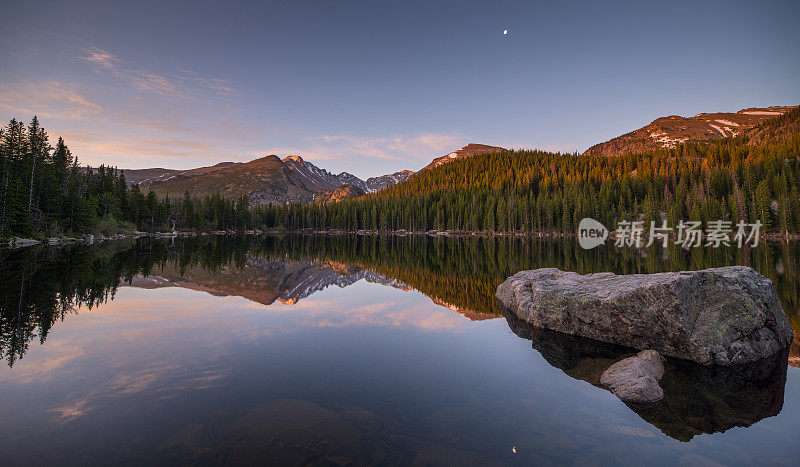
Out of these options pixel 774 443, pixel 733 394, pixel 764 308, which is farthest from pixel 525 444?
pixel 764 308

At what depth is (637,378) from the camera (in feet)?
25.1

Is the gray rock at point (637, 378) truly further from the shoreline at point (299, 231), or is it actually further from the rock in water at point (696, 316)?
the shoreline at point (299, 231)

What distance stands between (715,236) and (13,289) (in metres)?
113

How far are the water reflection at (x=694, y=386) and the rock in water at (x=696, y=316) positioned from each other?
1.17ft

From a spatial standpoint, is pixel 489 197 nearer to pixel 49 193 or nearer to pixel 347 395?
pixel 49 193

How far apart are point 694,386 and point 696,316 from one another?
2718 mm

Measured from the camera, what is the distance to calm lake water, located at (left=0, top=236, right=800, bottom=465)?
5.31 metres

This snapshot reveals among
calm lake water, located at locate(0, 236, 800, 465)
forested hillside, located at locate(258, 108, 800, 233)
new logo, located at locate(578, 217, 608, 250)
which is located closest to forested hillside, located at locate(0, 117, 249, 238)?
calm lake water, located at locate(0, 236, 800, 465)

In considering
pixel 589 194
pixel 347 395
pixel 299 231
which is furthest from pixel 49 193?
pixel 589 194

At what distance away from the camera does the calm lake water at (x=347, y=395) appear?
5.31 m

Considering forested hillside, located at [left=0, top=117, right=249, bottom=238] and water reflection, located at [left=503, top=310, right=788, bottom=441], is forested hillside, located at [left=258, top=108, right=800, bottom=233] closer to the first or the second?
forested hillside, located at [left=0, top=117, right=249, bottom=238]

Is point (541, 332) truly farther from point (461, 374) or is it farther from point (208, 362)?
point (208, 362)

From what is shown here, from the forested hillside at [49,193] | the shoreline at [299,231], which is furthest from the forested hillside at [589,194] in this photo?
the forested hillside at [49,193]

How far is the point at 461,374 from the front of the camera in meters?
8.62
